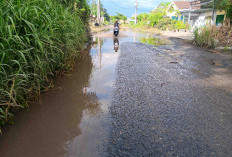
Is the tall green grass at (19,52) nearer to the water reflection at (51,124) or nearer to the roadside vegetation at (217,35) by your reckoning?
the water reflection at (51,124)

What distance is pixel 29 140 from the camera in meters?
2.36

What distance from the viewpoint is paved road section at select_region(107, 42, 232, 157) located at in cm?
216

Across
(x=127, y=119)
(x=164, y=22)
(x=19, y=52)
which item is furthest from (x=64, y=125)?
(x=164, y=22)

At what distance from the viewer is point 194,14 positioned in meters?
27.2

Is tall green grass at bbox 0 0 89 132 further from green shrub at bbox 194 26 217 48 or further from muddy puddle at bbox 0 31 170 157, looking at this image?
green shrub at bbox 194 26 217 48

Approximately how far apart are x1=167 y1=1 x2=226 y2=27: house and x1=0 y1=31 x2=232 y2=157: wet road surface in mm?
9466

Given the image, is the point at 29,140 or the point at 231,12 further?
the point at 231,12

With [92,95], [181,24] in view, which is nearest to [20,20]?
[92,95]

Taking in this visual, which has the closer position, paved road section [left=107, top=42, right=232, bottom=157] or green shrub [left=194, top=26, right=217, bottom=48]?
paved road section [left=107, top=42, right=232, bottom=157]

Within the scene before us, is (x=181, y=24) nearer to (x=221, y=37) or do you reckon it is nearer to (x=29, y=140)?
(x=221, y=37)

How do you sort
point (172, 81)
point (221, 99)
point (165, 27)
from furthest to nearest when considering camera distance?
point (165, 27), point (172, 81), point (221, 99)

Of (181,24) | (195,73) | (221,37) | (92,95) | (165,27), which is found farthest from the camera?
(165,27)

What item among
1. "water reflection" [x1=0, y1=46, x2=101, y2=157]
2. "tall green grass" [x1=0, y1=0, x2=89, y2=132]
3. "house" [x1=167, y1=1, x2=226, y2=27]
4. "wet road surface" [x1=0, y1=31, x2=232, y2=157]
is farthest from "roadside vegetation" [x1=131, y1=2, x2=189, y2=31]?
"tall green grass" [x1=0, y1=0, x2=89, y2=132]

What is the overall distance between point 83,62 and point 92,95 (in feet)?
10.9
